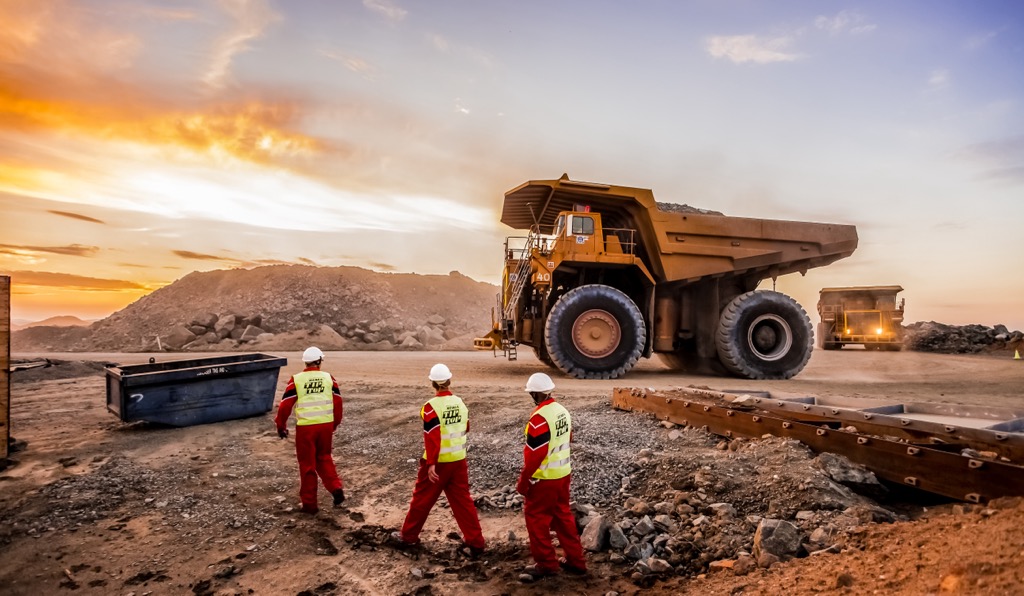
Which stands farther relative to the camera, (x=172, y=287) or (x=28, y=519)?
(x=172, y=287)

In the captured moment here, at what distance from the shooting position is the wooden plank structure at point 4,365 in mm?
6477

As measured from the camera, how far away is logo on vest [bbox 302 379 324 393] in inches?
223

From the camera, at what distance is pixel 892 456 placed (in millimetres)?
4719

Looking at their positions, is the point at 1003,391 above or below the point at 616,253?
below

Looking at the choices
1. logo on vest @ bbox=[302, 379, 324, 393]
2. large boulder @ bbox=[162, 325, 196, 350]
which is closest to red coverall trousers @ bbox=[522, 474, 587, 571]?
logo on vest @ bbox=[302, 379, 324, 393]

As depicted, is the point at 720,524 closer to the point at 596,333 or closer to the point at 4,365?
the point at 4,365

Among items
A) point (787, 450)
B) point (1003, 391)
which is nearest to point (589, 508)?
point (787, 450)

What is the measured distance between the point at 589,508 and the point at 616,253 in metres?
8.58

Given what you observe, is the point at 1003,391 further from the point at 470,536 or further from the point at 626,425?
the point at 470,536

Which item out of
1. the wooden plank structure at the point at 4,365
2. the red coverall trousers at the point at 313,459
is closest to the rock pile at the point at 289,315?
the wooden plank structure at the point at 4,365

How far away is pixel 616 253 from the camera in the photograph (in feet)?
42.7

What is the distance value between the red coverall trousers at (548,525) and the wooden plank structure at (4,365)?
6054 millimetres

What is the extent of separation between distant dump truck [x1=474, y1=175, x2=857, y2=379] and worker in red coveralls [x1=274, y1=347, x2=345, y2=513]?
23.7 feet

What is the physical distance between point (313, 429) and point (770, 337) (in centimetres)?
1121
